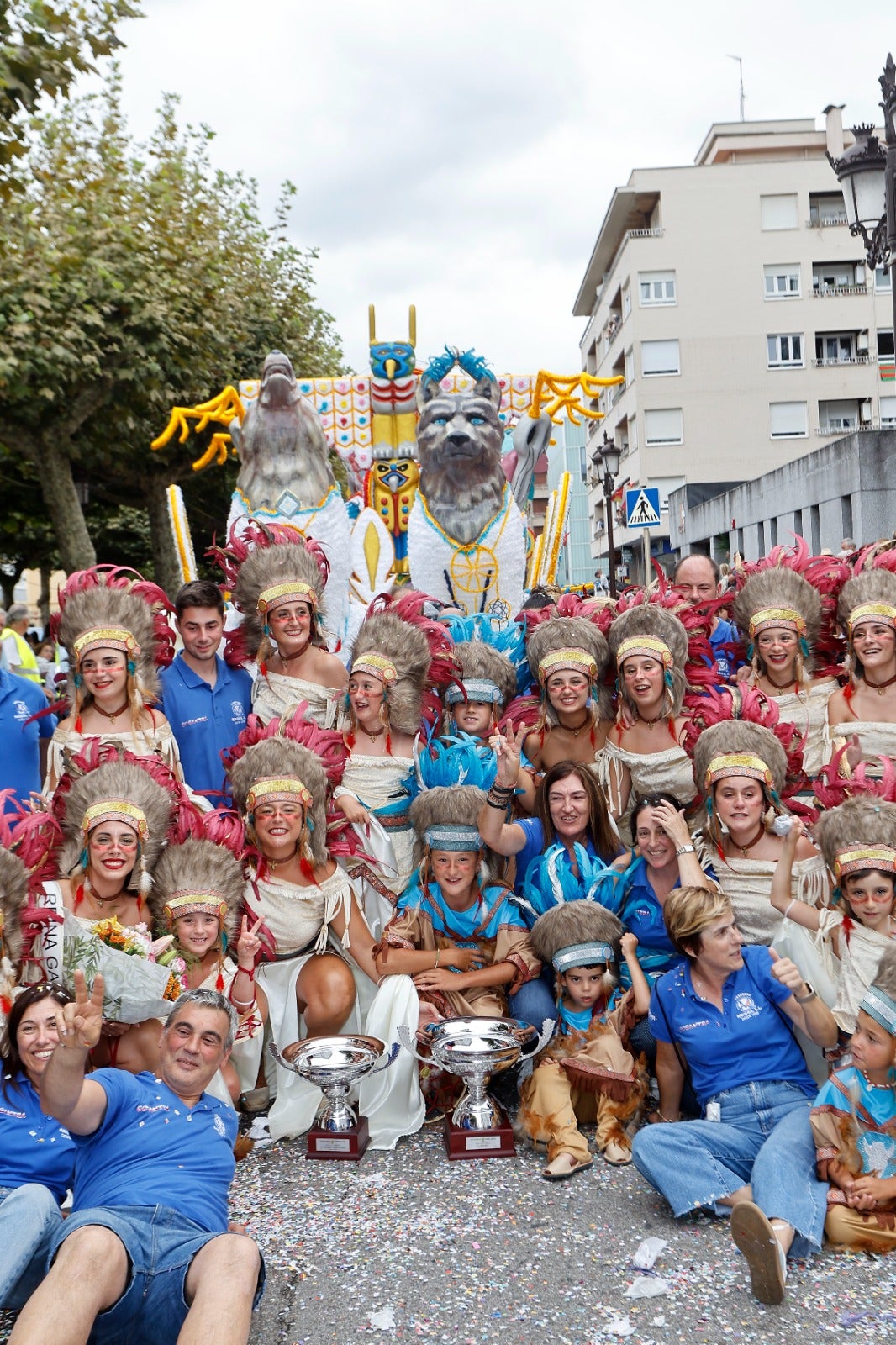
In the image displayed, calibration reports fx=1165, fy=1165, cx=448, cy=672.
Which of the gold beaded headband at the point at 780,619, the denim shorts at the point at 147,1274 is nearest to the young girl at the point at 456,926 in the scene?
the gold beaded headband at the point at 780,619

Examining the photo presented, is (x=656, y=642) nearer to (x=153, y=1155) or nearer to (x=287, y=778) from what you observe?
(x=287, y=778)

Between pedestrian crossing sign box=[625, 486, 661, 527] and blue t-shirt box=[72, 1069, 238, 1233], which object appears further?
pedestrian crossing sign box=[625, 486, 661, 527]

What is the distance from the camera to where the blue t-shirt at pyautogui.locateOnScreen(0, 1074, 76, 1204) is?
289cm

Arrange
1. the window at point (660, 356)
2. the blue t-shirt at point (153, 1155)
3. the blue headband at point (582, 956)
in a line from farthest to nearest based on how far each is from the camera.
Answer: the window at point (660, 356), the blue headband at point (582, 956), the blue t-shirt at point (153, 1155)

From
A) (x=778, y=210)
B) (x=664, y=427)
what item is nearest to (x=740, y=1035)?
(x=664, y=427)

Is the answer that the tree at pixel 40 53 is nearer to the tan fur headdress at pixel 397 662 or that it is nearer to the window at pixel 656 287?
the tan fur headdress at pixel 397 662

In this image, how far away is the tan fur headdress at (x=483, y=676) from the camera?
15.6 ft

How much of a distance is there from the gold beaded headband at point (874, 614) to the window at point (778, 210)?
33.6m

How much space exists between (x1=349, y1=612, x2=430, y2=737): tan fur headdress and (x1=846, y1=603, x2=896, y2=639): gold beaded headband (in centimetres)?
166

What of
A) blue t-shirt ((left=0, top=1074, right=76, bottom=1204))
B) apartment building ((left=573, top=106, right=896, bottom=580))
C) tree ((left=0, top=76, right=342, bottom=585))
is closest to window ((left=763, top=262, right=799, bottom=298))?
apartment building ((left=573, top=106, right=896, bottom=580))

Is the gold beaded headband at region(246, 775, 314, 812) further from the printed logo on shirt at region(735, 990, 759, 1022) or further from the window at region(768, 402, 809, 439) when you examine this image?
the window at region(768, 402, 809, 439)

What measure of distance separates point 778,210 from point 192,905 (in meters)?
35.7

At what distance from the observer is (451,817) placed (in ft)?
13.2

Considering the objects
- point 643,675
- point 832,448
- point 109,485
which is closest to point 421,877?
point 643,675
